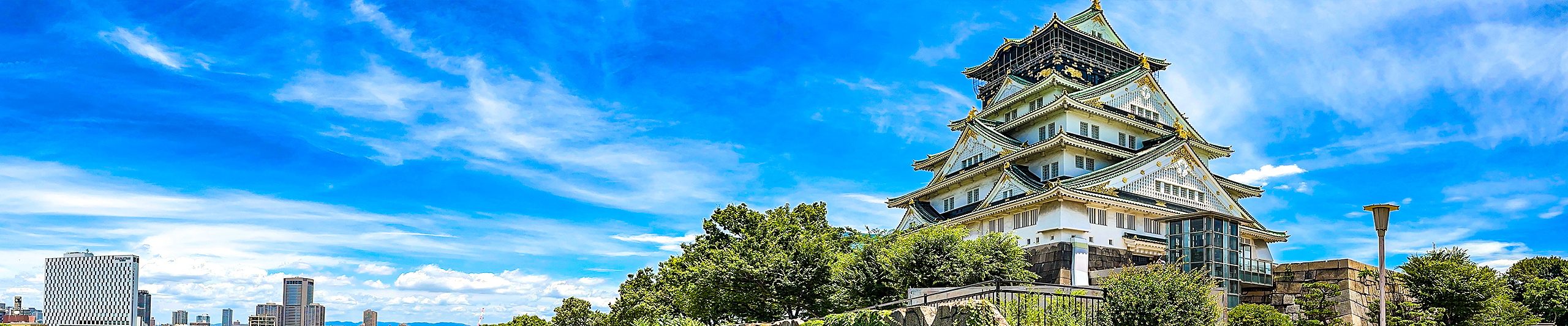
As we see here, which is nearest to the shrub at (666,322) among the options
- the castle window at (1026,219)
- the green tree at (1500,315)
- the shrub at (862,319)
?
the shrub at (862,319)

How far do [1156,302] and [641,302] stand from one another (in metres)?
26.3

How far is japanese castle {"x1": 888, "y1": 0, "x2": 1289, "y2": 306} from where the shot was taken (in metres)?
40.9

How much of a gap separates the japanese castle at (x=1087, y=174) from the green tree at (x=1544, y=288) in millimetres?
7250

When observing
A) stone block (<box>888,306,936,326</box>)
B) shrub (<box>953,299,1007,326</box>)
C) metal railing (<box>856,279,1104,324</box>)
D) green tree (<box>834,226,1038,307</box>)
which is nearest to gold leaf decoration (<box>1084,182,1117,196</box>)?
green tree (<box>834,226,1038,307</box>)

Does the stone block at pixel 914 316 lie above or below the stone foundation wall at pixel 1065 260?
below

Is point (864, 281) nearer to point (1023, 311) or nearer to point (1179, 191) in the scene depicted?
point (1023, 311)

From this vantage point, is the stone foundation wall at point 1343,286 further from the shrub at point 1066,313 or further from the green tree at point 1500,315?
the shrub at point 1066,313

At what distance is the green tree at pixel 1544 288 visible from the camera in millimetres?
29641

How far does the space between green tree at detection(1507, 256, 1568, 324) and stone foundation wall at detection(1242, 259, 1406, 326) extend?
11.2 feet

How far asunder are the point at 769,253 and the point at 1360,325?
18.3 metres

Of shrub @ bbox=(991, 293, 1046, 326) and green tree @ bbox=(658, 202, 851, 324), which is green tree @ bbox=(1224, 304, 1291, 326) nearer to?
shrub @ bbox=(991, 293, 1046, 326)

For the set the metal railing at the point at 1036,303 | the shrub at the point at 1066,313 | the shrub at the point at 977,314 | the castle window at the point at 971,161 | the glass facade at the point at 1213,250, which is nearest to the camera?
the shrub at the point at 977,314

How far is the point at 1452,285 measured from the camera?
2798 cm

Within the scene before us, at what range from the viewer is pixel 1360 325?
3125 centimetres
